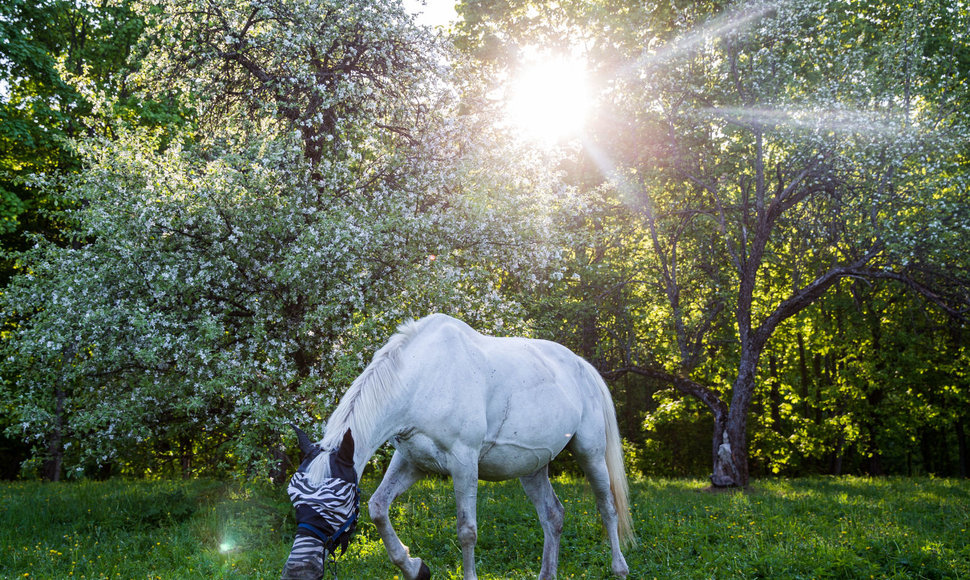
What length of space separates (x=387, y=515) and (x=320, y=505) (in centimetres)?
115

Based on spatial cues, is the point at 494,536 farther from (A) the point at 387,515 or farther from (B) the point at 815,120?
(B) the point at 815,120

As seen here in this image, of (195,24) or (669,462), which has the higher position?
(195,24)

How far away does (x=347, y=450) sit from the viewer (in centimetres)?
456

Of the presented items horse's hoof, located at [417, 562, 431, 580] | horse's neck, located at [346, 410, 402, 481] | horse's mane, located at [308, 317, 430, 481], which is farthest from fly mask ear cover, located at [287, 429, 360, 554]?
horse's hoof, located at [417, 562, 431, 580]

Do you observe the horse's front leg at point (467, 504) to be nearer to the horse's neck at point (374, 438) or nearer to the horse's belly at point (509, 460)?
the horse's belly at point (509, 460)

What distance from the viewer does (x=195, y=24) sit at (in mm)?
12102

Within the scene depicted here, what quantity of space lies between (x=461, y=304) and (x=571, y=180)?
1121cm

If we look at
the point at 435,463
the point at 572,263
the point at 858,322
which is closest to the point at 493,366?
the point at 435,463

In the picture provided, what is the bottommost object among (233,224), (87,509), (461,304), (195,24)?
(87,509)

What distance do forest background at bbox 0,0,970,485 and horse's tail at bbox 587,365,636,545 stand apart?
11.5 ft

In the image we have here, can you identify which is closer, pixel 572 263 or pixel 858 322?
pixel 572 263

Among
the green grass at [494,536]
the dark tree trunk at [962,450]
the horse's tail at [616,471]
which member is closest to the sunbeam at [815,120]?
the green grass at [494,536]

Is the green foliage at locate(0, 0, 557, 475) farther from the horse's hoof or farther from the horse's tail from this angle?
the horse's hoof

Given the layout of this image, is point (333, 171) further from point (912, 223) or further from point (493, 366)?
point (912, 223)
